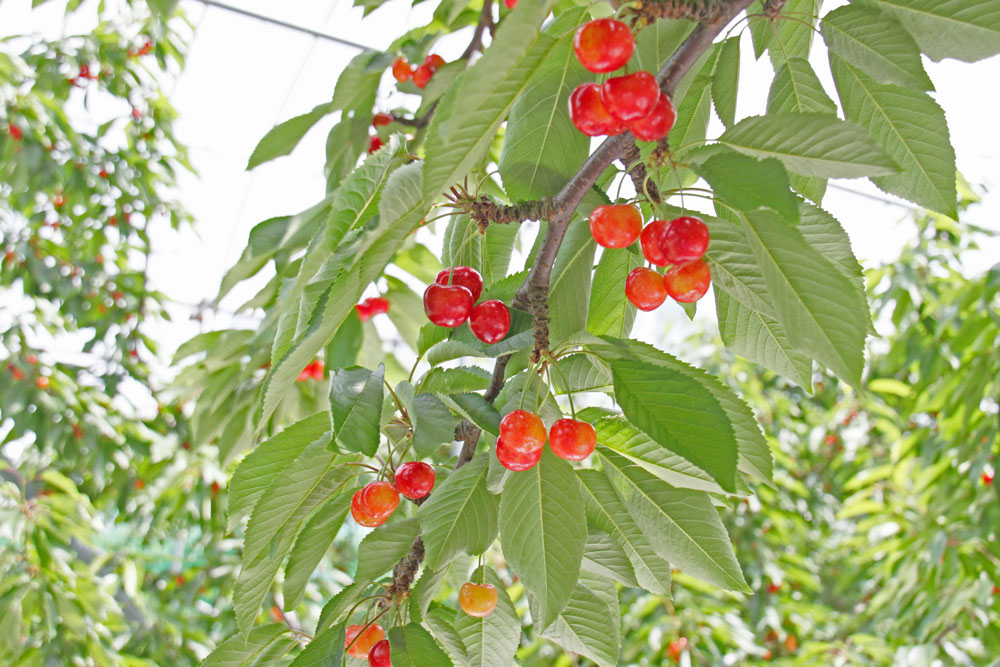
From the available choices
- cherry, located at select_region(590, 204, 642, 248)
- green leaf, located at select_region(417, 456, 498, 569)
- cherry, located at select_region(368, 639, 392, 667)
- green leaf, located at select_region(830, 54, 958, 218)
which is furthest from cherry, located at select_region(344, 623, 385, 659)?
green leaf, located at select_region(830, 54, 958, 218)

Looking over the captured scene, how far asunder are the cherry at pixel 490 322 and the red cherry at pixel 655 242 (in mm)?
110

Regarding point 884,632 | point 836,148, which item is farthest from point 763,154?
point 884,632

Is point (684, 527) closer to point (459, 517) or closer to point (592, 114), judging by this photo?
point (459, 517)

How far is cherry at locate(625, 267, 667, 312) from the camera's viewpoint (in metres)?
0.50

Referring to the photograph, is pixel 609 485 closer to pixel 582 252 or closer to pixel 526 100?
pixel 582 252

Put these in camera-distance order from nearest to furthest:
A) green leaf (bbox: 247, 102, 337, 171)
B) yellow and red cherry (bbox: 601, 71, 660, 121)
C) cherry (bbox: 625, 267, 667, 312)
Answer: yellow and red cherry (bbox: 601, 71, 660, 121) < cherry (bbox: 625, 267, 667, 312) < green leaf (bbox: 247, 102, 337, 171)

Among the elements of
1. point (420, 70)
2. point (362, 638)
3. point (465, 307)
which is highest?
point (420, 70)

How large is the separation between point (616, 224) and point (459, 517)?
0.73 ft

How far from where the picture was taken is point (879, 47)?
1.59 ft

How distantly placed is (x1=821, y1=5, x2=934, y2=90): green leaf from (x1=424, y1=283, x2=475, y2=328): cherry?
0.32 meters

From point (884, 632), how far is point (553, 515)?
7.39 ft

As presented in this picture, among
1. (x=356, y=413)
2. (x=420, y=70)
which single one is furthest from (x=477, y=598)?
(x=420, y=70)

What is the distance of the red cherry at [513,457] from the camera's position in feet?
1.50

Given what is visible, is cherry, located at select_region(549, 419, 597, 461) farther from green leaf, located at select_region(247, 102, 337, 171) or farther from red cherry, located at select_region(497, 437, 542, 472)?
green leaf, located at select_region(247, 102, 337, 171)
